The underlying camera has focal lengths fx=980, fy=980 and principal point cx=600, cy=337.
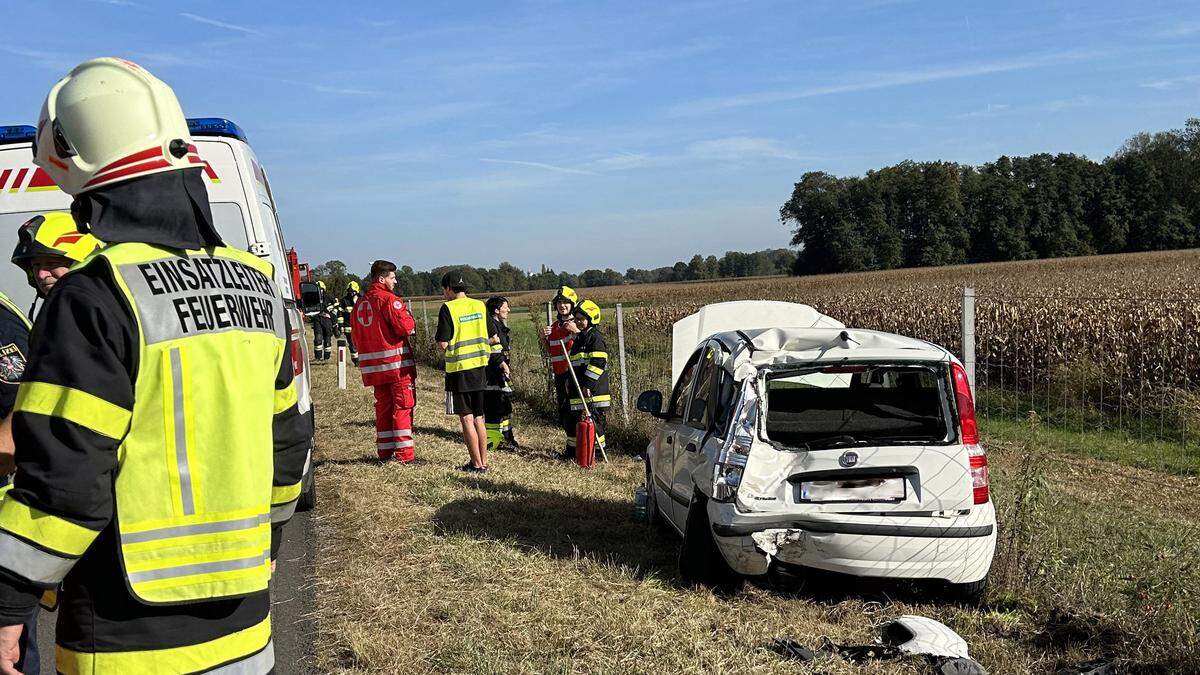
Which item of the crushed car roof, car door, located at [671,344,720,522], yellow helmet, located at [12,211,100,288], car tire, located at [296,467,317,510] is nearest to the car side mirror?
car door, located at [671,344,720,522]

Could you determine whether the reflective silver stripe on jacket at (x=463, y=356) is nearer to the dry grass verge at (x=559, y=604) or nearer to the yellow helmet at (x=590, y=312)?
the dry grass verge at (x=559, y=604)

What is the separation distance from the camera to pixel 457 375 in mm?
9523

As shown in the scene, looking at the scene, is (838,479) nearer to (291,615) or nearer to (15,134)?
(291,615)

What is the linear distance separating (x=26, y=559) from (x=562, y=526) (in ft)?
18.6

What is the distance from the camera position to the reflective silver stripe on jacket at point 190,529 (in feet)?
6.59

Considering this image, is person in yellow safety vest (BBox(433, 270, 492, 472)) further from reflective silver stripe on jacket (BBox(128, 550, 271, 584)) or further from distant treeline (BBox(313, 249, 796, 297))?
distant treeline (BBox(313, 249, 796, 297))

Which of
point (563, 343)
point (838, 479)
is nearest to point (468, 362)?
point (563, 343)

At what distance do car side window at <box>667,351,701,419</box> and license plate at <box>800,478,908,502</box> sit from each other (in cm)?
178

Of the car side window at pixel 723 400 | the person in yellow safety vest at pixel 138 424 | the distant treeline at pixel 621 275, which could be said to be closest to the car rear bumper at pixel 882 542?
the car side window at pixel 723 400

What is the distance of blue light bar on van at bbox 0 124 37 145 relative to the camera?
6.85 m

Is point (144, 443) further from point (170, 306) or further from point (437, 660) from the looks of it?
point (437, 660)

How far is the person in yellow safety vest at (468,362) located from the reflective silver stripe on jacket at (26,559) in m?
7.49

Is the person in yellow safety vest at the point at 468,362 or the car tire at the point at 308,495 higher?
the person in yellow safety vest at the point at 468,362

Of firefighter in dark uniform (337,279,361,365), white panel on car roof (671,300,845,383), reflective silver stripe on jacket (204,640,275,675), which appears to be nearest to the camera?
reflective silver stripe on jacket (204,640,275,675)
